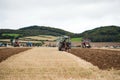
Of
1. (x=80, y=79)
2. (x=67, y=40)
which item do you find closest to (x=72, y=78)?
(x=80, y=79)

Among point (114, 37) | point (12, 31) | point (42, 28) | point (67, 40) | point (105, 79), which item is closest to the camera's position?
point (105, 79)

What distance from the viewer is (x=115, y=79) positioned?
14.8m

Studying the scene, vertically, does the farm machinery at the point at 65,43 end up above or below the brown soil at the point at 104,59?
above

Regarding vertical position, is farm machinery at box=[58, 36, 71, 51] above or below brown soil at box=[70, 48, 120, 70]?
above

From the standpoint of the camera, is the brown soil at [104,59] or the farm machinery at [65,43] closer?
the brown soil at [104,59]

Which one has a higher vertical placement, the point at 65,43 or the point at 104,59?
the point at 65,43

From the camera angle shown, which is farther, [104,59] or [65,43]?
[65,43]

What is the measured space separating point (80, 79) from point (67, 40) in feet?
127

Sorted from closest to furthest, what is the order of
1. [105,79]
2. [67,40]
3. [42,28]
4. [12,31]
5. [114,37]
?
[105,79], [67,40], [114,37], [12,31], [42,28]

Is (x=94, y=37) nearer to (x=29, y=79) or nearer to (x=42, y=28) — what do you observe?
(x=42, y=28)

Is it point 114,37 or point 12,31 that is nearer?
point 114,37

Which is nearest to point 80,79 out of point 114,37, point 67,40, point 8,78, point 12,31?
point 8,78

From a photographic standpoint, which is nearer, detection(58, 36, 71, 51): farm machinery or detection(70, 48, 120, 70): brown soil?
detection(70, 48, 120, 70): brown soil

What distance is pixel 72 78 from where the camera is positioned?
15078 millimetres
